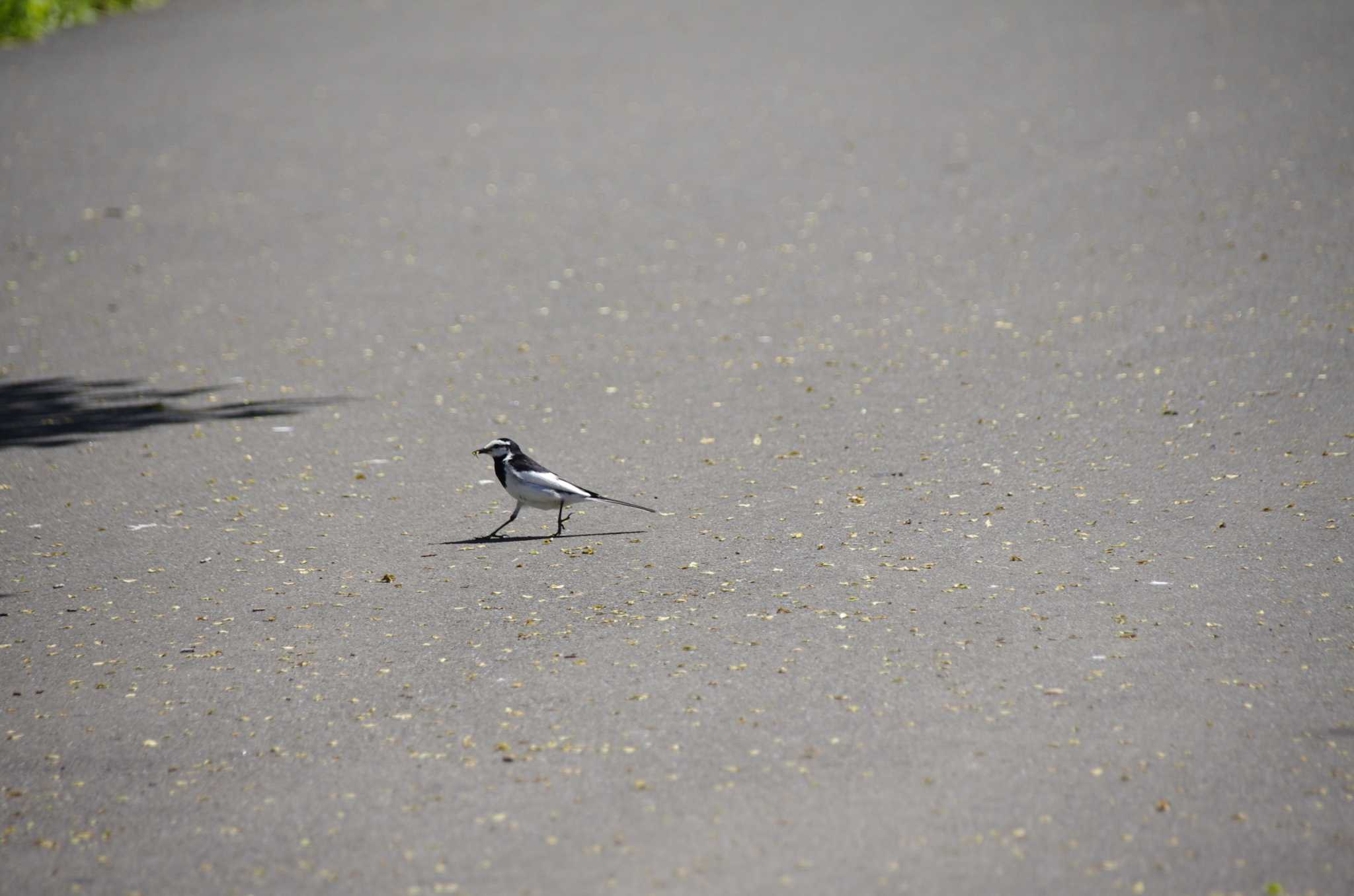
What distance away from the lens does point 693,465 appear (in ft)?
26.8

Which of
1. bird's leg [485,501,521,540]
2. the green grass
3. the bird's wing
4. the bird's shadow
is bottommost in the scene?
the bird's shadow

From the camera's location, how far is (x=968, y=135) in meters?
14.7

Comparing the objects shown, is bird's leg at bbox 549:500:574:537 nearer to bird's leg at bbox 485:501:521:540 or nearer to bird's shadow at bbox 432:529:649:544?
bird's shadow at bbox 432:529:649:544

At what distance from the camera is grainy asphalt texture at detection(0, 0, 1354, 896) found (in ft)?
14.4

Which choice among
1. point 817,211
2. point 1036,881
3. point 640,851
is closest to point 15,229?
point 817,211

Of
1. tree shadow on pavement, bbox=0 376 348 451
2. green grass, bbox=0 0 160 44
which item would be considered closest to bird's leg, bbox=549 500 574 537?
tree shadow on pavement, bbox=0 376 348 451

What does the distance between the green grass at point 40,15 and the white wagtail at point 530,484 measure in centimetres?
1464

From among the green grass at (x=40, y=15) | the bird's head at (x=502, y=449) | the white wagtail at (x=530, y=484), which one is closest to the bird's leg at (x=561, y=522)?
the white wagtail at (x=530, y=484)

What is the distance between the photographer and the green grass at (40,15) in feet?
60.0

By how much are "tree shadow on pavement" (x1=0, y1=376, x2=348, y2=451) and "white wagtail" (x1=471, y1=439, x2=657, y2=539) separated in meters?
2.82

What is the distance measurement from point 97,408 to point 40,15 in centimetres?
1148

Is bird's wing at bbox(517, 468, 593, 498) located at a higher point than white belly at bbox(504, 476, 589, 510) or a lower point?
higher

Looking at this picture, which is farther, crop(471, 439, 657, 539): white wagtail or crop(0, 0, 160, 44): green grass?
crop(0, 0, 160, 44): green grass

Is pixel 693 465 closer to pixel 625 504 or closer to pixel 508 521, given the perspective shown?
pixel 625 504
